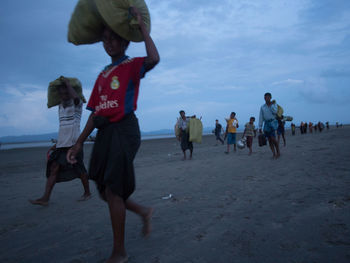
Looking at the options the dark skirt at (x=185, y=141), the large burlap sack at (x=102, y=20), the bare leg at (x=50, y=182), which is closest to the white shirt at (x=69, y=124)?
the bare leg at (x=50, y=182)

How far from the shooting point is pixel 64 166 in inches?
151

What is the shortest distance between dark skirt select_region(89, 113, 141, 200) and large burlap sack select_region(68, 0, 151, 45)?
694 mm

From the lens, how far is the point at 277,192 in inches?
138

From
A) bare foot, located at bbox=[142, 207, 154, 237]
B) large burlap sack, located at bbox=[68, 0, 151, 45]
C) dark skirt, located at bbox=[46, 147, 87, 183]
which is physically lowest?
bare foot, located at bbox=[142, 207, 154, 237]

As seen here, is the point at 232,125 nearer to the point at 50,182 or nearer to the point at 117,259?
the point at 50,182

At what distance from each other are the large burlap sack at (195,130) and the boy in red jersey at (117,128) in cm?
751

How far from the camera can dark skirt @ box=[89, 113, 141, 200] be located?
1828mm

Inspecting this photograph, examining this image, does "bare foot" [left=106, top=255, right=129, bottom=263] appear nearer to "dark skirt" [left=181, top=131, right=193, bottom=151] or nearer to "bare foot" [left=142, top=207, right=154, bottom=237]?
"bare foot" [left=142, top=207, right=154, bottom=237]

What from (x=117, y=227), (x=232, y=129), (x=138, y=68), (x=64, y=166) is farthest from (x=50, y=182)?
(x=232, y=129)

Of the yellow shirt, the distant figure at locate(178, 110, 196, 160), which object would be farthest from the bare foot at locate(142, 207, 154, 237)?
the yellow shirt

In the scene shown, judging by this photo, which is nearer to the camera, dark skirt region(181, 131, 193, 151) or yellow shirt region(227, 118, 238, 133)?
dark skirt region(181, 131, 193, 151)

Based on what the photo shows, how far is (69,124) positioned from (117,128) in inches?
87.6

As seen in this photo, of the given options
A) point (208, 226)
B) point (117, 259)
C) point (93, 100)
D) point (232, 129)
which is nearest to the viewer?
point (117, 259)

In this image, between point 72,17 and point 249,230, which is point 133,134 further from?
point 249,230
